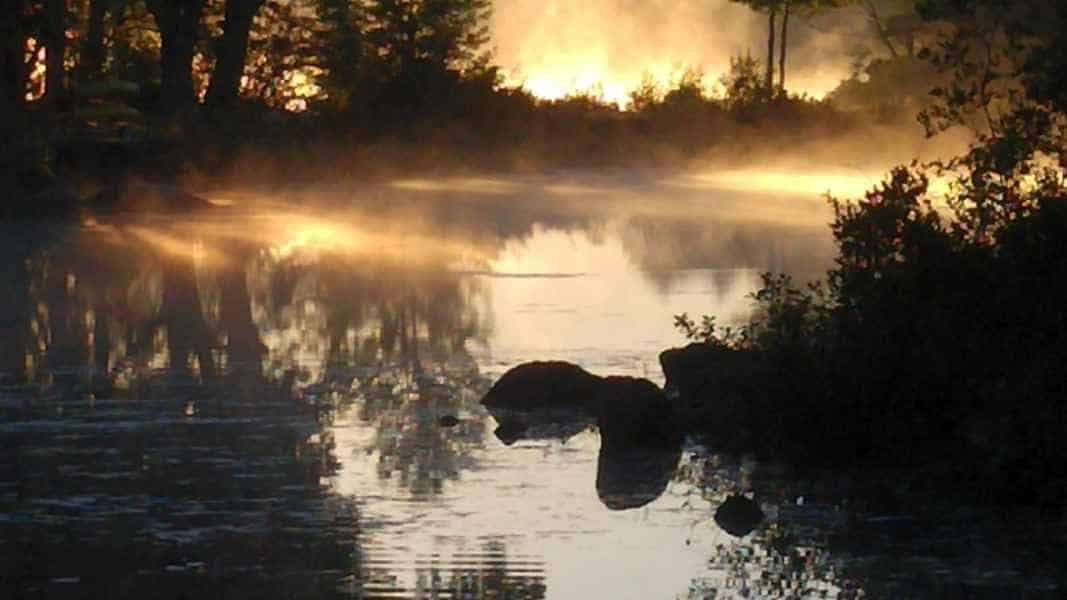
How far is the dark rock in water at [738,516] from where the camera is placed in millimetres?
11555

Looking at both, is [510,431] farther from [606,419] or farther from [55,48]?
[55,48]

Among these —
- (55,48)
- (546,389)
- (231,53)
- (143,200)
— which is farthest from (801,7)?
(546,389)

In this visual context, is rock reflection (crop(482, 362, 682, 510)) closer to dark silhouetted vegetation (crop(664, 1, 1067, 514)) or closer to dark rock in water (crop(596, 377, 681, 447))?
dark rock in water (crop(596, 377, 681, 447))

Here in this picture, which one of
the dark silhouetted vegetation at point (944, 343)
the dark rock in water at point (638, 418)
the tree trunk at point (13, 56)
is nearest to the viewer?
the dark silhouetted vegetation at point (944, 343)

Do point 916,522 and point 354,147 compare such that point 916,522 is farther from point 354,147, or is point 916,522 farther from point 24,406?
point 354,147

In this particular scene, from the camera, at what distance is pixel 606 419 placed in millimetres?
13852

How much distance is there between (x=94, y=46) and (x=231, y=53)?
256cm

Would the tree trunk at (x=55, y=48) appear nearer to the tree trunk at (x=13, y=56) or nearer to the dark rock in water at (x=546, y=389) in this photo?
the tree trunk at (x=13, y=56)

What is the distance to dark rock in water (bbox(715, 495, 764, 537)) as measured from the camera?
37.9 ft

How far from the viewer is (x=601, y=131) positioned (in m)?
A: 50.2

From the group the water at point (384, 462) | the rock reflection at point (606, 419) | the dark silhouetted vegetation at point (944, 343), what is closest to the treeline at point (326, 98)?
the water at point (384, 462)

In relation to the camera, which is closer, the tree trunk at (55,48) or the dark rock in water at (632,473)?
the dark rock in water at (632,473)

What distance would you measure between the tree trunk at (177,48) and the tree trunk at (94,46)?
4.37ft

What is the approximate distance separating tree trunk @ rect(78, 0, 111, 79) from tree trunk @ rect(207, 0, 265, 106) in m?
2.18
